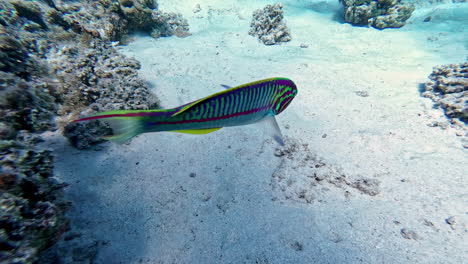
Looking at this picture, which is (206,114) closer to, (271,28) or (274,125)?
(274,125)

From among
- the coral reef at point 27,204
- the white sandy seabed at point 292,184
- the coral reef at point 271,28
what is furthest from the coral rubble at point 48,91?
the coral reef at point 271,28

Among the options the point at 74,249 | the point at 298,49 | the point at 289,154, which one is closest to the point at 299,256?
the point at 289,154

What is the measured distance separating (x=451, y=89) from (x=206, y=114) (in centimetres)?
651

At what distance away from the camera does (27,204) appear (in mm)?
1734

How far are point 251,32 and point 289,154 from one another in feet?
→ 24.8

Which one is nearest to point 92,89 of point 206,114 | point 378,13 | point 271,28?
point 206,114

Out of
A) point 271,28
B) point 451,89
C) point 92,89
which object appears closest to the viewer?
point 92,89

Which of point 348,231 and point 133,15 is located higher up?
point 133,15

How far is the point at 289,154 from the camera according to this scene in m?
3.73

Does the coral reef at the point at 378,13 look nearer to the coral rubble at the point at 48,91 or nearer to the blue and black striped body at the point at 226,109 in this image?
the coral rubble at the point at 48,91

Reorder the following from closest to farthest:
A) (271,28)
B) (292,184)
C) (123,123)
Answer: (123,123) < (292,184) < (271,28)

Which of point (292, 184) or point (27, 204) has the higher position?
point (27, 204)

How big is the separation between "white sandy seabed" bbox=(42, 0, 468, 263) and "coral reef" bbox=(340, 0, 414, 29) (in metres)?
5.31

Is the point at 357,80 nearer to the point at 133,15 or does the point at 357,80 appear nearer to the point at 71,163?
the point at 71,163
